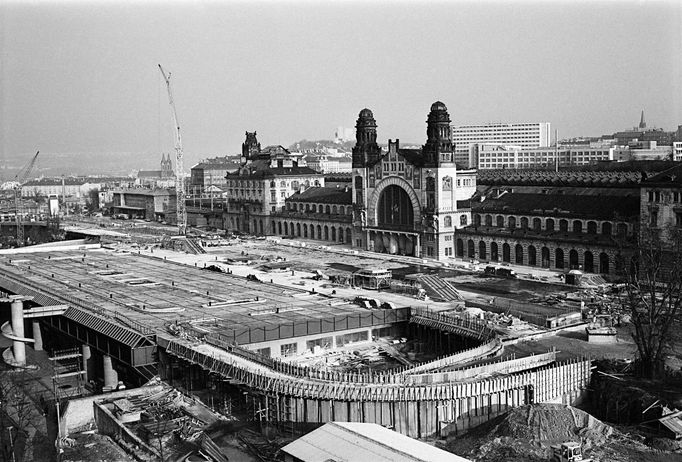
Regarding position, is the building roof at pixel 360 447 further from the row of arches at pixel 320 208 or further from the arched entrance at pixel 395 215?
the row of arches at pixel 320 208

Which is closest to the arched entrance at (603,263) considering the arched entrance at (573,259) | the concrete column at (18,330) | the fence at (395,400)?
the arched entrance at (573,259)

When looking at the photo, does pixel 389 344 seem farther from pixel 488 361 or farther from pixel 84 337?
pixel 84 337

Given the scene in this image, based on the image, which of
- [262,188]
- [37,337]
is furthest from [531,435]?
[262,188]

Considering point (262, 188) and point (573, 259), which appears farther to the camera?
point (262, 188)

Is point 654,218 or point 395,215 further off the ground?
point 654,218

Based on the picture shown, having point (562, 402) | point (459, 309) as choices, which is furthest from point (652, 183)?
point (562, 402)

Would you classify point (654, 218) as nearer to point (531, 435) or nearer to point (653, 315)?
point (653, 315)

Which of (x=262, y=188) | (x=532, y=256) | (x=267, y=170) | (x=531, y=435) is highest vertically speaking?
(x=267, y=170)
